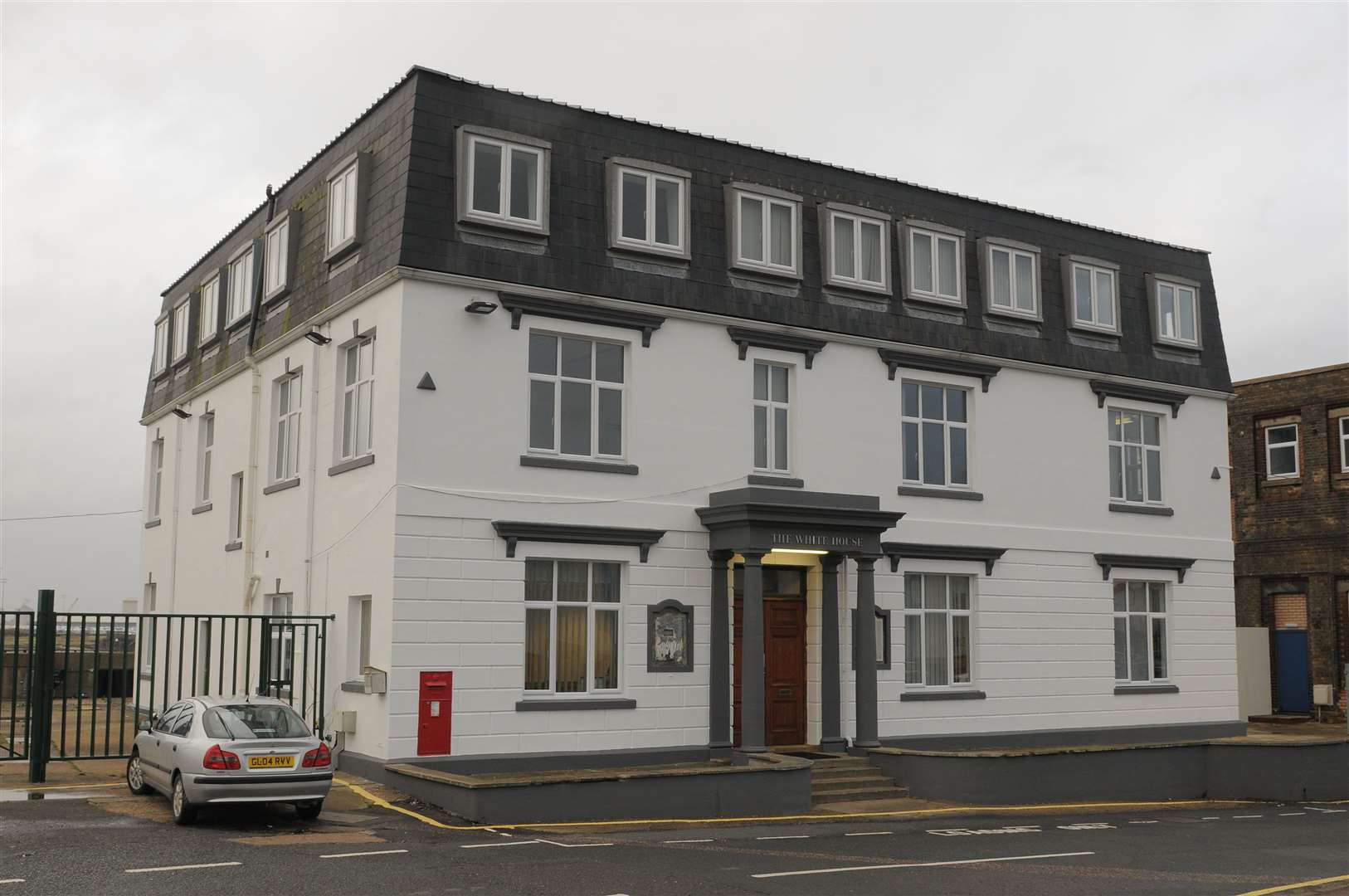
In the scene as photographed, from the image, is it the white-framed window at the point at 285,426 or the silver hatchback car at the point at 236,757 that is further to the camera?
the white-framed window at the point at 285,426

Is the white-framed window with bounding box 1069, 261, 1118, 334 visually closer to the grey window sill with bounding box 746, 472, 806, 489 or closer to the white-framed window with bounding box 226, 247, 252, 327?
the grey window sill with bounding box 746, 472, 806, 489

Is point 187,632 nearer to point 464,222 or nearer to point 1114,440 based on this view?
point 464,222

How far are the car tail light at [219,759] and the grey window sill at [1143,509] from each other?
17.6 meters

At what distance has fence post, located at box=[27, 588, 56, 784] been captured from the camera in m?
18.0

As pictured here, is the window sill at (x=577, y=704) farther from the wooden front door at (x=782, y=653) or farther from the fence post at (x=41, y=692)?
the fence post at (x=41, y=692)

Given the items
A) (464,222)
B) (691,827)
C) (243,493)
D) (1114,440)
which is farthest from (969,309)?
(243,493)

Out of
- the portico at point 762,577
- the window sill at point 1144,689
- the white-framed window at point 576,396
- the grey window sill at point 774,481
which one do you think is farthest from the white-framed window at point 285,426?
the window sill at point 1144,689

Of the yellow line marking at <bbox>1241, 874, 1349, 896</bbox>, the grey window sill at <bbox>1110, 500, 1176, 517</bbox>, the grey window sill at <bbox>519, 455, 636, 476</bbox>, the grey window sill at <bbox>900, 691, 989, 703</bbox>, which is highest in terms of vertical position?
the grey window sill at <bbox>519, 455, 636, 476</bbox>

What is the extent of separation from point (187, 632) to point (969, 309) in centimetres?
1722

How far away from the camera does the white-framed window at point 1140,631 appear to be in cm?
2603

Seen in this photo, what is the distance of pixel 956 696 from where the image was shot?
23469mm

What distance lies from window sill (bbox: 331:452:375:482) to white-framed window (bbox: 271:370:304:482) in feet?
6.76

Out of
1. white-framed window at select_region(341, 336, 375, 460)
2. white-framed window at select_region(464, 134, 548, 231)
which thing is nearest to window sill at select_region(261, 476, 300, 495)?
white-framed window at select_region(341, 336, 375, 460)

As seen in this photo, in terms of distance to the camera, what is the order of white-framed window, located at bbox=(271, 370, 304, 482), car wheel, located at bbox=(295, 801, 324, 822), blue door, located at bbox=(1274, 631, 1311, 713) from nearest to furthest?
car wheel, located at bbox=(295, 801, 324, 822), white-framed window, located at bbox=(271, 370, 304, 482), blue door, located at bbox=(1274, 631, 1311, 713)
